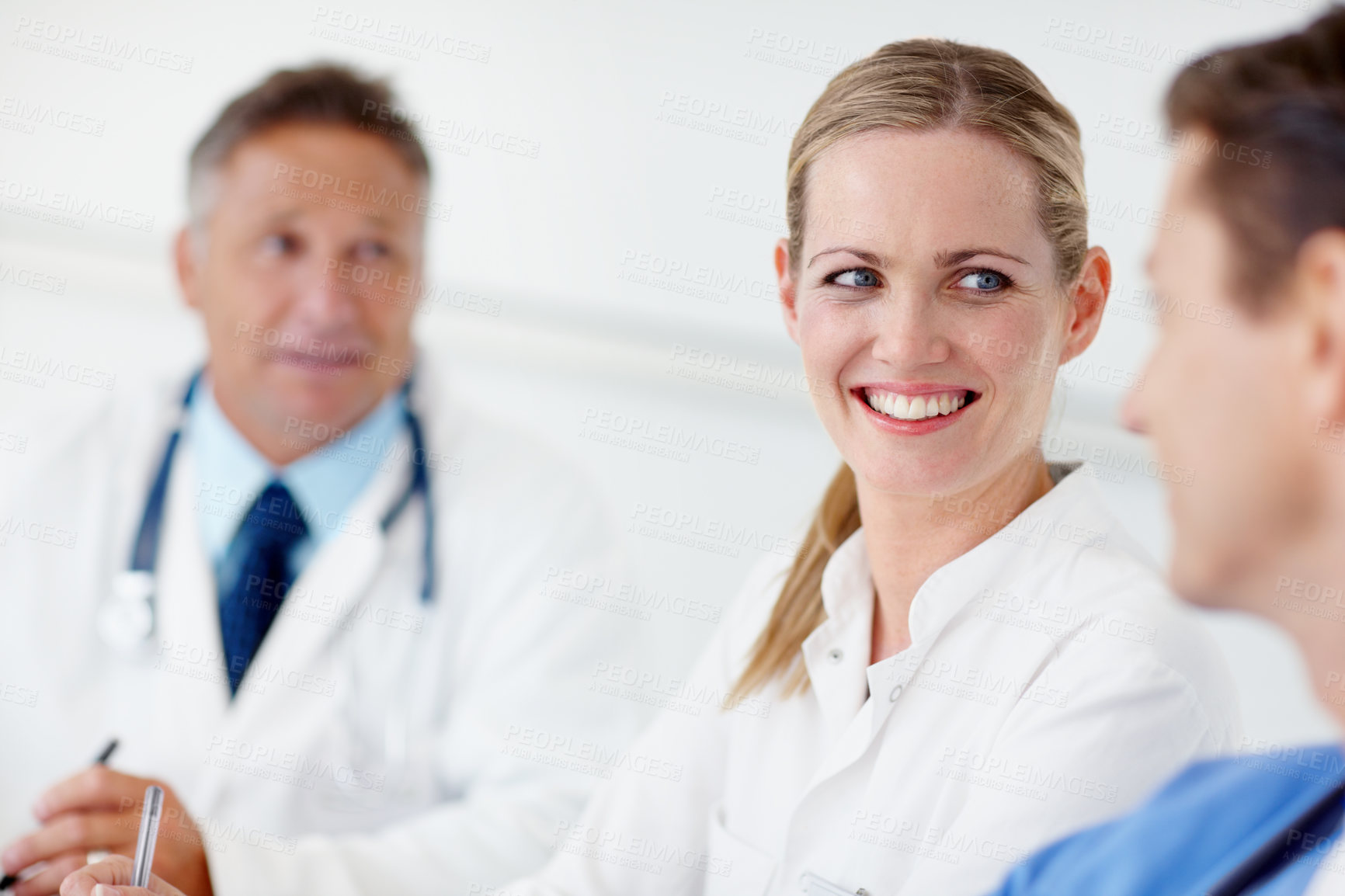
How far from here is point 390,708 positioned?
1237 mm

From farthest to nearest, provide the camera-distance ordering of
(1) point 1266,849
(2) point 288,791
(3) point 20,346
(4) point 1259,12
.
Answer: (3) point 20,346
(2) point 288,791
(4) point 1259,12
(1) point 1266,849

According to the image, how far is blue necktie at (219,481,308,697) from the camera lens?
1.24 meters

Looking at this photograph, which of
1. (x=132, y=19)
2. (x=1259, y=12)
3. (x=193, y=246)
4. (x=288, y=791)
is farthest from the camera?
(x=132, y=19)

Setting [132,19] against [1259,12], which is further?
[132,19]

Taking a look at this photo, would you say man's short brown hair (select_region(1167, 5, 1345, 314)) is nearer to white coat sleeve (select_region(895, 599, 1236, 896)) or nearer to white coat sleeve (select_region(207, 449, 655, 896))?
white coat sleeve (select_region(895, 599, 1236, 896))

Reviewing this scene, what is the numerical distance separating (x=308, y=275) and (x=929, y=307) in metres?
0.92

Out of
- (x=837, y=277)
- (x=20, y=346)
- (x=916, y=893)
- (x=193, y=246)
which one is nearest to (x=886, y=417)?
(x=837, y=277)

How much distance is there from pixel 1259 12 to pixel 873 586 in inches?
29.2

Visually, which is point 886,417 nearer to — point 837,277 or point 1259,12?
point 837,277

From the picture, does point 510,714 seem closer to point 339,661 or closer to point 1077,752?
point 339,661

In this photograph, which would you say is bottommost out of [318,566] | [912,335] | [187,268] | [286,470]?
[318,566]

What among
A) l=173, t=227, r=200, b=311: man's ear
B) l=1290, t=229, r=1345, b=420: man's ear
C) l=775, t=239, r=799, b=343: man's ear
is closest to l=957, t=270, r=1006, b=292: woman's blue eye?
l=775, t=239, r=799, b=343: man's ear

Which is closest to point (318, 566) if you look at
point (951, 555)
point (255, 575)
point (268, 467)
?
point (255, 575)

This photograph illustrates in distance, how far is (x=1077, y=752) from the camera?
637 mm
